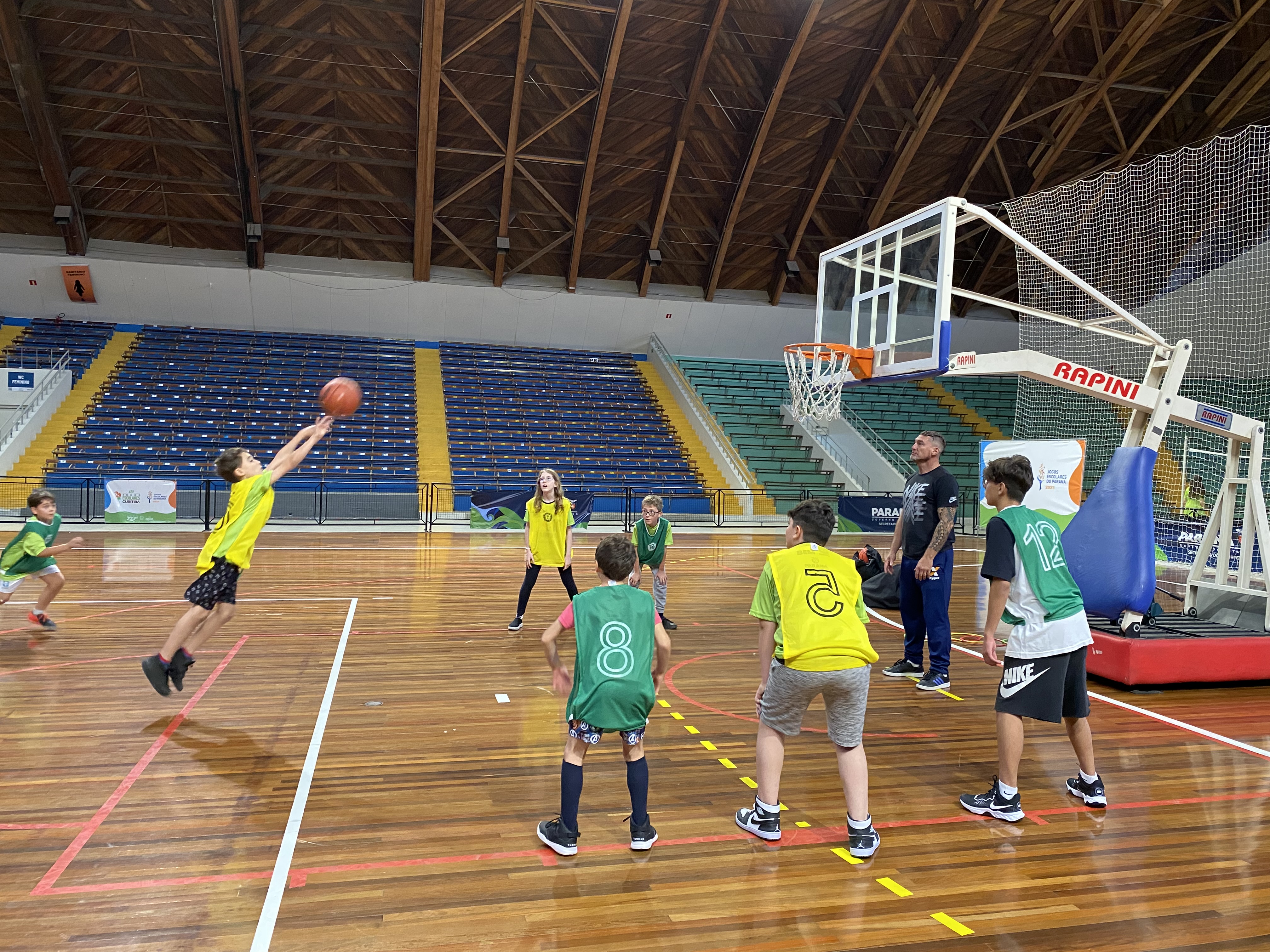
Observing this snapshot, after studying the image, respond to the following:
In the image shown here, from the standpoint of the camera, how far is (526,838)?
3.77 metres

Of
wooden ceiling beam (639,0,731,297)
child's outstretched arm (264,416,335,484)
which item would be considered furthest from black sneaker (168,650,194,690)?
wooden ceiling beam (639,0,731,297)

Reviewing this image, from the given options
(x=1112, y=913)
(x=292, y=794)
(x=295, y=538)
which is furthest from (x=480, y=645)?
(x=295, y=538)

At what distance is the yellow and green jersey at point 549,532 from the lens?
775 centimetres

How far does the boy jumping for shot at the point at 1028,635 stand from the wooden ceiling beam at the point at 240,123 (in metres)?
18.6

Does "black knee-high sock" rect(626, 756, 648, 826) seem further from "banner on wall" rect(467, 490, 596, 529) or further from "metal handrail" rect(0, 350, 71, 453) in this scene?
"metal handrail" rect(0, 350, 71, 453)

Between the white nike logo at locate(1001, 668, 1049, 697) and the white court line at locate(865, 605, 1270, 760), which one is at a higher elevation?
the white nike logo at locate(1001, 668, 1049, 697)

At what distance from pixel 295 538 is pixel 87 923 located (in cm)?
1403

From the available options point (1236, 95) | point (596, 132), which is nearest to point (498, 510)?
point (596, 132)

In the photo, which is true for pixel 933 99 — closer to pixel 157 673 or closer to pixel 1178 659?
pixel 1178 659

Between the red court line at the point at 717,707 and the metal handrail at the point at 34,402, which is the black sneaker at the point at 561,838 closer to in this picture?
the red court line at the point at 717,707

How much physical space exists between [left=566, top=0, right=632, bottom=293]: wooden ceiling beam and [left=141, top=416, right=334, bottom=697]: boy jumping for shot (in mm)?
15487

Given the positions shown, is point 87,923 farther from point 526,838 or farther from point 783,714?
point 783,714

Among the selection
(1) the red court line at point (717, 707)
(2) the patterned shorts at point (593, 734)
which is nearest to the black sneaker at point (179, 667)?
(1) the red court line at point (717, 707)

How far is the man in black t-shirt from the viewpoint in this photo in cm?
627
